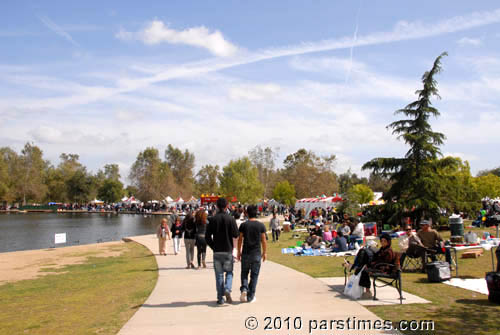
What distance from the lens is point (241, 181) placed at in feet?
234

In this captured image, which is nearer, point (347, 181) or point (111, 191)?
point (347, 181)

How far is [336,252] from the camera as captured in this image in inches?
601

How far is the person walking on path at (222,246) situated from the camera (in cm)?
739

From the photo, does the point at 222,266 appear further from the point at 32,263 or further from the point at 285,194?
the point at 285,194

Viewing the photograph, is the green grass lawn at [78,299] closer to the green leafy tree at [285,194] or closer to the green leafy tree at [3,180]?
the green leafy tree at [285,194]

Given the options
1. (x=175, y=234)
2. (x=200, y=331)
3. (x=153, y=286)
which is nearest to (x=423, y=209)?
(x=175, y=234)

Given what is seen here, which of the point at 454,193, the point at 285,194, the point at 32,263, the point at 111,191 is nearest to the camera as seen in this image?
the point at 32,263

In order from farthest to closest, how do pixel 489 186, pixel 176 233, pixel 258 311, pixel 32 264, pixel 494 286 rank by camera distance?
pixel 489 186 → pixel 32 264 → pixel 176 233 → pixel 494 286 → pixel 258 311

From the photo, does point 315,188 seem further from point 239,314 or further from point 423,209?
point 239,314

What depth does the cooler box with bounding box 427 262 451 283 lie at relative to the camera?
363 inches

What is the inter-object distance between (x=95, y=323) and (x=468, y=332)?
18.3ft

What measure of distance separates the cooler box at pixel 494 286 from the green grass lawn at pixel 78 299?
6.20m

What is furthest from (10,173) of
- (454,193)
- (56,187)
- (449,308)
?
(449,308)

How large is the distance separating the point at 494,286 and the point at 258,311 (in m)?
4.09
